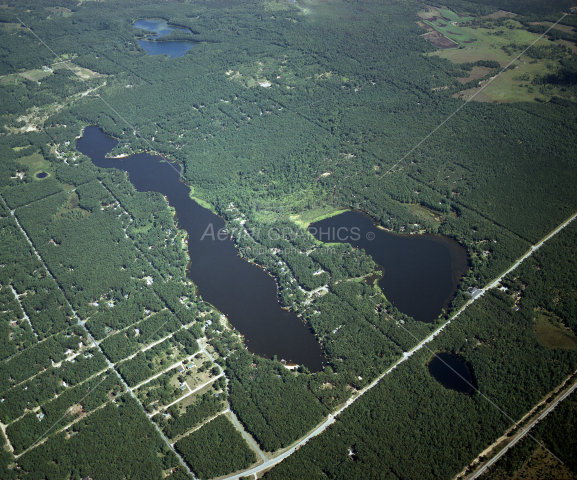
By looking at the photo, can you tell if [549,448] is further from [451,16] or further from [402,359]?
[451,16]

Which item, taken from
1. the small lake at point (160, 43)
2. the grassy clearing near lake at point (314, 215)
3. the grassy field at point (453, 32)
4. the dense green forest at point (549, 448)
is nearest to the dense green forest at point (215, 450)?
the dense green forest at point (549, 448)

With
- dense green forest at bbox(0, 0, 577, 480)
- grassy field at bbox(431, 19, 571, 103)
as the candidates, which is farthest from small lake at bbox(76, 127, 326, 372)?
grassy field at bbox(431, 19, 571, 103)

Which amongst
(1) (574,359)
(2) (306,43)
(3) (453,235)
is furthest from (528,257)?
(2) (306,43)

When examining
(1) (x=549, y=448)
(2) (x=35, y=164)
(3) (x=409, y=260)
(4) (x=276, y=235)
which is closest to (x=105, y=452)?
(4) (x=276, y=235)

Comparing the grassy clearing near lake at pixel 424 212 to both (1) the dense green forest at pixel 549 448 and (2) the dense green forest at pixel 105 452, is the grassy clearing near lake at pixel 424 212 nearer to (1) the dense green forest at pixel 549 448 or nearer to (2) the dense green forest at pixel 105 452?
(1) the dense green forest at pixel 549 448

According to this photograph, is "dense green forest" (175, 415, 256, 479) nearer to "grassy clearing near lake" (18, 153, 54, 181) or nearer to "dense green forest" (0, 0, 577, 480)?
"dense green forest" (0, 0, 577, 480)
